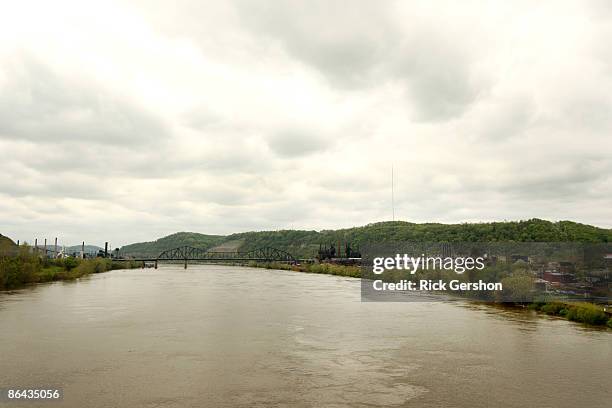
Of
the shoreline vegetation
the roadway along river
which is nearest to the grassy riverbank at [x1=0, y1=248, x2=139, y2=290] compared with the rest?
the roadway along river

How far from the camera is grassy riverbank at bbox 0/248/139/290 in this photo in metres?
56.1

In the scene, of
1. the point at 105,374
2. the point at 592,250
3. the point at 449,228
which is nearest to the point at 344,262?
the point at 449,228

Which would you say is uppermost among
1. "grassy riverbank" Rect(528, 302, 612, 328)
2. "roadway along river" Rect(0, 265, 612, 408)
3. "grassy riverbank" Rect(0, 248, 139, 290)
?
"grassy riverbank" Rect(0, 248, 139, 290)

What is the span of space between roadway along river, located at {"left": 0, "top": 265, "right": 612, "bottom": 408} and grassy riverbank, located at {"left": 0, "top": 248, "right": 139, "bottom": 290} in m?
26.1

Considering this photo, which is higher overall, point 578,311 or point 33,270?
point 33,270

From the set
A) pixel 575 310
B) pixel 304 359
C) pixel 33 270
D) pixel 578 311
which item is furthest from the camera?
pixel 33 270

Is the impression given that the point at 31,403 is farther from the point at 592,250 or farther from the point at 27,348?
the point at 592,250

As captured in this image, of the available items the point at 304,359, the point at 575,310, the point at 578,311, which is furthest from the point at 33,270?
the point at 578,311

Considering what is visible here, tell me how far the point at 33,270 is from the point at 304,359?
191ft

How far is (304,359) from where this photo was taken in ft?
63.5

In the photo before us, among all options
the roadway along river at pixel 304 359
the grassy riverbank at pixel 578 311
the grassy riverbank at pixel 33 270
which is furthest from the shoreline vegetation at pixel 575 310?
the grassy riverbank at pixel 33 270

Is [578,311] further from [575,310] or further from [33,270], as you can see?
[33,270]

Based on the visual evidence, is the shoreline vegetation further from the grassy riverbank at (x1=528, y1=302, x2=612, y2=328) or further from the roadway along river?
the roadway along river

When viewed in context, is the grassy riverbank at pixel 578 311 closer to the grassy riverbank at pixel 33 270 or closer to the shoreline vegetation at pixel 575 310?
the shoreline vegetation at pixel 575 310
